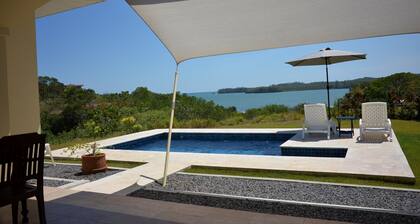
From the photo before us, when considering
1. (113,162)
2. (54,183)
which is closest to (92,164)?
(54,183)

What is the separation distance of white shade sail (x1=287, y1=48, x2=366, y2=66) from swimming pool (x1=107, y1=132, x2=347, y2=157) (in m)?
2.44

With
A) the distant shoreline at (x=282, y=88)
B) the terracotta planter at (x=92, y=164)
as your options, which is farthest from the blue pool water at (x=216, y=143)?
the distant shoreline at (x=282, y=88)

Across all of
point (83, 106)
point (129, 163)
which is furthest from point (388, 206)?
point (83, 106)

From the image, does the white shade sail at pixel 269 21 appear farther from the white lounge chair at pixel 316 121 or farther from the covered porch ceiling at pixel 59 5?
the white lounge chair at pixel 316 121

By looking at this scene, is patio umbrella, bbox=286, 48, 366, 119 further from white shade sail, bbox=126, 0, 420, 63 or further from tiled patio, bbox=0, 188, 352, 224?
tiled patio, bbox=0, 188, 352, 224

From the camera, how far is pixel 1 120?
5352 mm

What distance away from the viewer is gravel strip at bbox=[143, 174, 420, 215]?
4570 mm

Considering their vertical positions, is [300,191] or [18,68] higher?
[18,68]

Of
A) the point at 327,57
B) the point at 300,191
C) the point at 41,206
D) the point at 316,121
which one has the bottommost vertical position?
the point at 300,191

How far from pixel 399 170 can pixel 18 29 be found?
6.87 metres

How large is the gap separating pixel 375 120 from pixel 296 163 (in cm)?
375

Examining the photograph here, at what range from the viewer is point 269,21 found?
4.22 meters

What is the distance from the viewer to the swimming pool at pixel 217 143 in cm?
1086

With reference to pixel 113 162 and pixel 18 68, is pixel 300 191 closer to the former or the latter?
pixel 113 162
